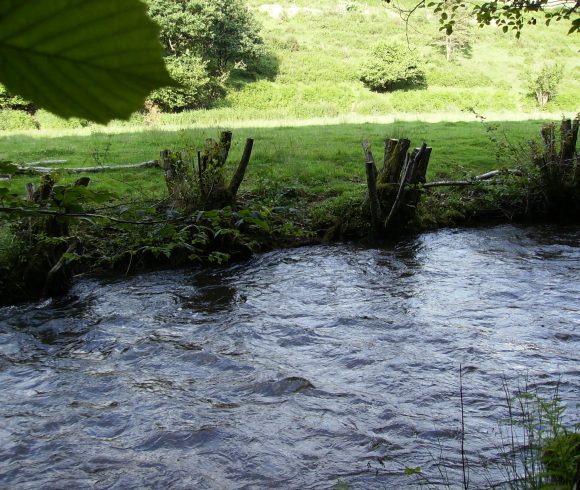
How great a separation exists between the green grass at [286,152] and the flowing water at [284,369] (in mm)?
3016

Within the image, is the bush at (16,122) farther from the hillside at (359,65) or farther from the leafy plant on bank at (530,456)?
the leafy plant on bank at (530,456)

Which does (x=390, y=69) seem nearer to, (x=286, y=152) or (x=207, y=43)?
(x=207, y=43)

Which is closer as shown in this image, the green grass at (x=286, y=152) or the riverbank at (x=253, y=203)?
the riverbank at (x=253, y=203)

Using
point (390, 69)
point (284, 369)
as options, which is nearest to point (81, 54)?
point (284, 369)

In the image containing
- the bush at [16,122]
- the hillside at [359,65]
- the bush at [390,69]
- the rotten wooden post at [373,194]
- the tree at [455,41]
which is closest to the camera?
the rotten wooden post at [373,194]

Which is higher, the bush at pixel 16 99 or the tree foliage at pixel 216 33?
the tree foliage at pixel 216 33

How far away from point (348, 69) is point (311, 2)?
22.2 meters

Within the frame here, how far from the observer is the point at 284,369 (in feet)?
18.9

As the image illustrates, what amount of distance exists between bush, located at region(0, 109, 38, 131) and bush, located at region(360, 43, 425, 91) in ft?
98.5

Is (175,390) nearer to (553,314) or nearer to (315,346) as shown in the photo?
(315,346)

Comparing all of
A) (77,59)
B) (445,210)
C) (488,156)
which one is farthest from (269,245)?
(77,59)

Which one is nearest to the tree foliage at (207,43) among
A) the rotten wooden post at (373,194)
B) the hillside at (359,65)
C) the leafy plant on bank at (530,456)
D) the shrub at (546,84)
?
the hillside at (359,65)

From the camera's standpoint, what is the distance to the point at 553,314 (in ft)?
22.2

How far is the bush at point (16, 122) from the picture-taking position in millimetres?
24141
